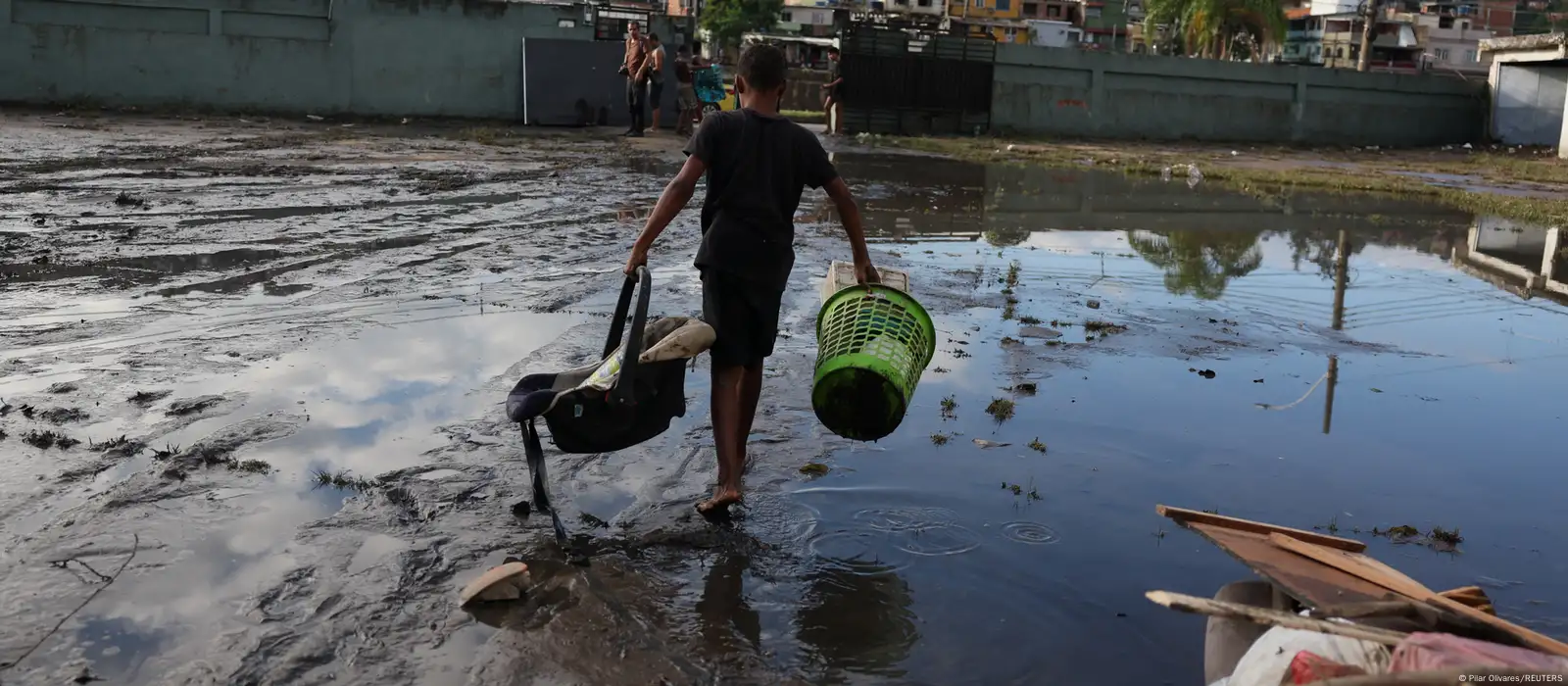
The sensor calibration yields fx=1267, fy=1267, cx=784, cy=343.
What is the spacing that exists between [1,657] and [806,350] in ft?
14.7

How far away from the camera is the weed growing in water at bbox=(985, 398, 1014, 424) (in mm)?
5958

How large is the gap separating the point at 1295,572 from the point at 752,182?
2280 mm

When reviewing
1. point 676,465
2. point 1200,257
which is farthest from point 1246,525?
point 1200,257

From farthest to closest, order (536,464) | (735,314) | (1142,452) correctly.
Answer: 1. (1142,452)
2. (735,314)
3. (536,464)

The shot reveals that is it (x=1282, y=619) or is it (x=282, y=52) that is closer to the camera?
(x=1282, y=619)

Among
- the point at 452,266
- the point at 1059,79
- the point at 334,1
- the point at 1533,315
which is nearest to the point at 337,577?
the point at 452,266

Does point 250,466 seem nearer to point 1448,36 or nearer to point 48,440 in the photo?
point 48,440

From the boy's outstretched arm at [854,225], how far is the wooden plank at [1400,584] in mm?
1961

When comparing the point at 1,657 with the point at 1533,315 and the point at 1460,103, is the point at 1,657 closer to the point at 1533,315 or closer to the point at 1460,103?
the point at 1533,315

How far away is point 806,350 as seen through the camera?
23.2ft

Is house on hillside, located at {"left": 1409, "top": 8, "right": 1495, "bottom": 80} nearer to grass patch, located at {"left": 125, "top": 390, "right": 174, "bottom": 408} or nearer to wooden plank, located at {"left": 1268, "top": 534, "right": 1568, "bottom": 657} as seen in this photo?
grass patch, located at {"left": 125, "top": 390, "right": 174, "bottom": 408}

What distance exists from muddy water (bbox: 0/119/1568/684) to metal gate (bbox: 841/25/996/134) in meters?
17.6

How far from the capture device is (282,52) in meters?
24.9

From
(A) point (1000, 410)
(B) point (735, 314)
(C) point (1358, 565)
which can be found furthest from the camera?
(A) point (1000, 410)
